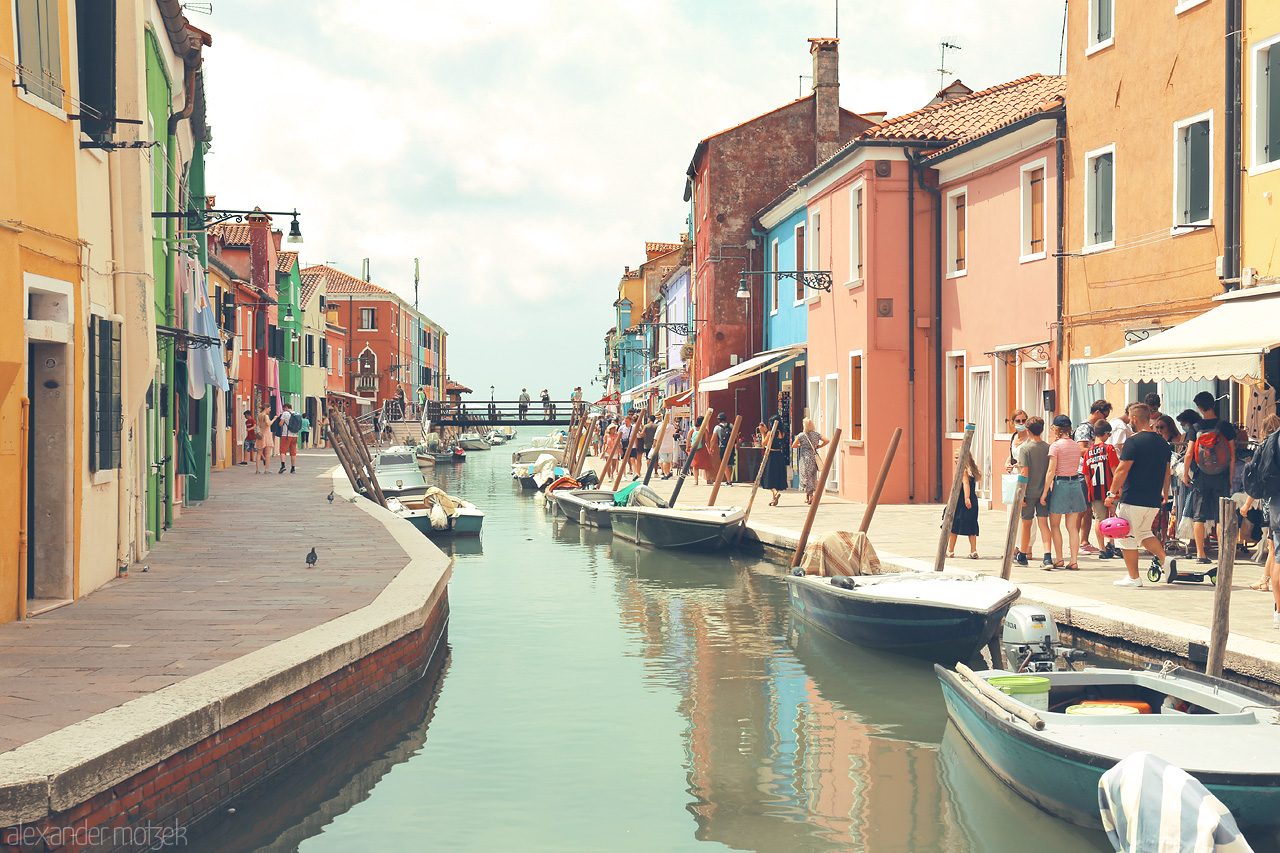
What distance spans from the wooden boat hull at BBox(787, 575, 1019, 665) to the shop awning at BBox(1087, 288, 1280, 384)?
293 centimetres

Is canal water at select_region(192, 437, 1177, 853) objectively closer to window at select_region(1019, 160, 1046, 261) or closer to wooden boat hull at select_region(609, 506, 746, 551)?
wooden boat hull at select_region(609, 506, 746, 551)

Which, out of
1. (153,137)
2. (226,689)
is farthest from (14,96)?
(153,137)

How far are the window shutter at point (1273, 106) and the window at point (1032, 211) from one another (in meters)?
4.78

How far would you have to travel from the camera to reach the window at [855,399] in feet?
69.3

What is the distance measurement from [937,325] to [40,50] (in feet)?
49.1

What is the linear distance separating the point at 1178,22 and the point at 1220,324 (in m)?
4.08

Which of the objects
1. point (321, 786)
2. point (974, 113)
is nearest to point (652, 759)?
point (321, 786)

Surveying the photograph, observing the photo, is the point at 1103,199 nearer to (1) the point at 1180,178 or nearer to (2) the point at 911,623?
(1) the point at 1180,178

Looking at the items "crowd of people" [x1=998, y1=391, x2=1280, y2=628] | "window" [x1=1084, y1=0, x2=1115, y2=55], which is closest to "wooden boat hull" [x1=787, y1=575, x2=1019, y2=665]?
"crowd of people" [x1=998, y1=391, x2=1280, y2=628]

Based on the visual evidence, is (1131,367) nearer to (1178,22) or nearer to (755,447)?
(1178,22)

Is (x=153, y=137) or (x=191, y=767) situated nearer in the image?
(x=191, y=767)

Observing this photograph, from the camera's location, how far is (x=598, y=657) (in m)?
10.9

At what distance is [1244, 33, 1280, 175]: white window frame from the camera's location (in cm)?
1223

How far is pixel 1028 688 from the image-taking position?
703cm
